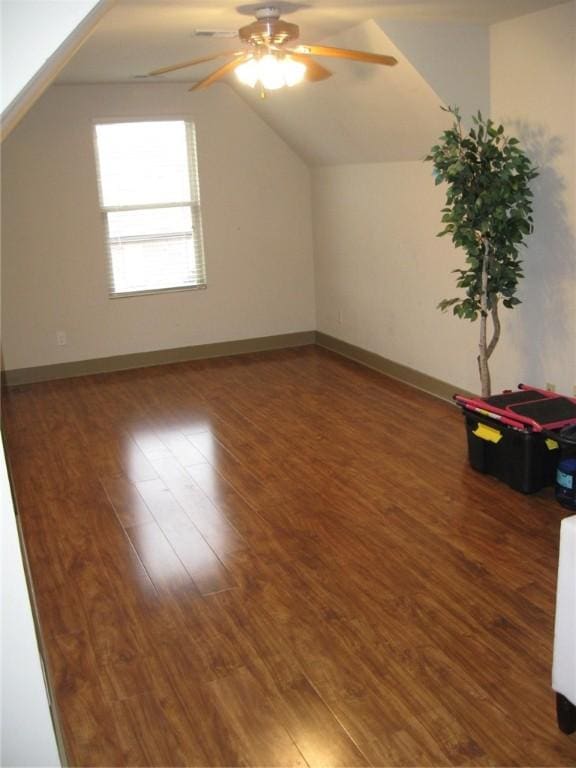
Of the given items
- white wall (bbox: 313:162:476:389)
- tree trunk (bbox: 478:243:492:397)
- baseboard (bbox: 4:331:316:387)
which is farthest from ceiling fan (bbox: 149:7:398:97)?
baseboard (bbox: 4:331:316:387)

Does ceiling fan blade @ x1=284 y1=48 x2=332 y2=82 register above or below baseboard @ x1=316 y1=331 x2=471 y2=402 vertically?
above

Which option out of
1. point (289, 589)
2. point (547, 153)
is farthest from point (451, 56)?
point (289, 589)

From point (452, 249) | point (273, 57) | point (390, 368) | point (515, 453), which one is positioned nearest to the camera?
point (273, 57)

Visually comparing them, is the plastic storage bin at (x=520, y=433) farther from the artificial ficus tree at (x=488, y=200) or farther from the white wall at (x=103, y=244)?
the white wall at (x=103, y=244)

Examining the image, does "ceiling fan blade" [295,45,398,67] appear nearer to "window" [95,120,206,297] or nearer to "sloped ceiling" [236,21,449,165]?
"sloped ceiling" [236,21,449,165]

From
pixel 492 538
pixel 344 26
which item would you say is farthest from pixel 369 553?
pixel 344 26

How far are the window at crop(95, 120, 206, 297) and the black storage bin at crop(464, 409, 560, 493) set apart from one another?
3.65 meters

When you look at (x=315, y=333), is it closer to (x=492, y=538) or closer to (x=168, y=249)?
(x=168, y=249)

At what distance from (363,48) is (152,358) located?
345cm

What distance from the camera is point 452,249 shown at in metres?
5.33

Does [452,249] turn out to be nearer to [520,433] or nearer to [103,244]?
[520,433]

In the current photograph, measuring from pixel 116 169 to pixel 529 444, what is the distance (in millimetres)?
4396

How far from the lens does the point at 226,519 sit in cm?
393

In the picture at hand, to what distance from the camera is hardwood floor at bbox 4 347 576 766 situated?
8.00ft
